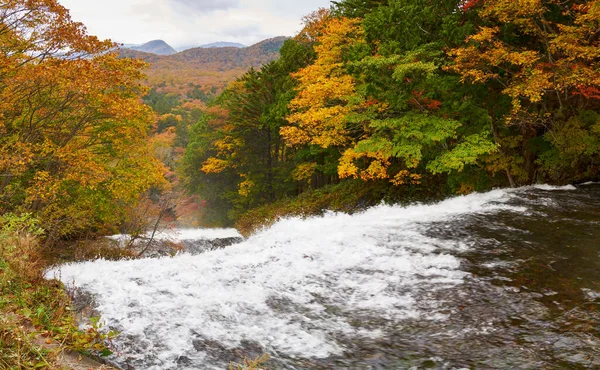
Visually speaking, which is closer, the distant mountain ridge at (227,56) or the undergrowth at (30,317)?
the undergrowth at (30,317)

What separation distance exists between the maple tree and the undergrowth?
430cm

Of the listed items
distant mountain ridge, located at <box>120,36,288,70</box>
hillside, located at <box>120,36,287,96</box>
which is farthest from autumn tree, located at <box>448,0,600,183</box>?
distant mountain ridge, located at <box>120,36,288,70</box>

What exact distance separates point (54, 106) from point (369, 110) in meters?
10.3

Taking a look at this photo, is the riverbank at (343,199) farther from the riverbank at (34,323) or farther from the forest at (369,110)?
the riverbank at (34,323)

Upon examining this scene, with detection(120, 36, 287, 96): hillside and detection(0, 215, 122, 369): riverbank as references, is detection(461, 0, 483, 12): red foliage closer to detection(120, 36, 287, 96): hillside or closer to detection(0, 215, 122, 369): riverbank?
detection(0, 215, 122, 369): riverbank

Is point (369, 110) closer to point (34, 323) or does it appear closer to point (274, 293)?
point (274, 293)

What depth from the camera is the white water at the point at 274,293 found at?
14.3ft

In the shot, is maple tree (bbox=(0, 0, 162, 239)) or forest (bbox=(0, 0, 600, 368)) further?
forest (bbox=(0, 0, 600, 368))

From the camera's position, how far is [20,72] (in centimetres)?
962

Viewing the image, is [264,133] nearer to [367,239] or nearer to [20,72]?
[20,72]

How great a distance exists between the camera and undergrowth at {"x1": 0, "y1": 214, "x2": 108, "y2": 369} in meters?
3.11

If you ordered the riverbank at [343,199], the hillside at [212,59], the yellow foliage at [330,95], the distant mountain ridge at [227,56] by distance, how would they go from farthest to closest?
the distant mountain ridge at [227,56] → the hillside at [212,59] → the riverbank at [343,199] → the yellow foliage at [330,95]

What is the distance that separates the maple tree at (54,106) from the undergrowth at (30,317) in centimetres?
430

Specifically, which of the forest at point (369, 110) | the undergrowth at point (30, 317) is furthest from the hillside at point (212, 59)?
the undergrowth at point (30, 317)
